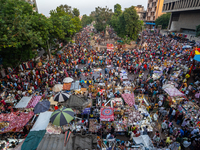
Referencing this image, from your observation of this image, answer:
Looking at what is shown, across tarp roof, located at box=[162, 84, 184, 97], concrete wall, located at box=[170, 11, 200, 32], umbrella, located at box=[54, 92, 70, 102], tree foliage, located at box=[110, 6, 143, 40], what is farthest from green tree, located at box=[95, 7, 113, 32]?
umbrella, located at box=[54, 92, 70, 102]

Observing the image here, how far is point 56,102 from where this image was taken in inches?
418

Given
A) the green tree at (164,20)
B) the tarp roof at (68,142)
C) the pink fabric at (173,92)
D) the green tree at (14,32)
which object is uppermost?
the green tree at (164,20)

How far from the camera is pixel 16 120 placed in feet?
28.0

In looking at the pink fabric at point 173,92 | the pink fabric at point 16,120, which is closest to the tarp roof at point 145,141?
the pink fabric at point 173,92

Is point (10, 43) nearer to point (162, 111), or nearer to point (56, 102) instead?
point (56, 102)

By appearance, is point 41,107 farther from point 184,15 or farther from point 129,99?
point 184,15

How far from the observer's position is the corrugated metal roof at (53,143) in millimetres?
6254

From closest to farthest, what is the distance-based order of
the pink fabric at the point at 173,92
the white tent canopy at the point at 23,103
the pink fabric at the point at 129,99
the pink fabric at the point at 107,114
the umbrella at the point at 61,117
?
1. the umbrella at the point at 61,117
2. the pink fabric at the point at 107,114
3. the white tent canopy at the point at 23,103
4. the pink fabric at the point at 129,99
5. the pink fabric at the point at 173,92

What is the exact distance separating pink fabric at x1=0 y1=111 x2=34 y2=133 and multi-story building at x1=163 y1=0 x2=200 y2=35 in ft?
140

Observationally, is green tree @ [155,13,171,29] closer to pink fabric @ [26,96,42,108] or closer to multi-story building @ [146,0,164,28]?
multi-story building @ [146,0,164,28]

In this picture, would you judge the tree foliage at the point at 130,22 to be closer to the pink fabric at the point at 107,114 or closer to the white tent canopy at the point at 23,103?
the pink fabric at the point at 107,114

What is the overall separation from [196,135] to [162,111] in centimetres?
259

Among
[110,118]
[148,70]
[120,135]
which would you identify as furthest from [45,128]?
[148,70]

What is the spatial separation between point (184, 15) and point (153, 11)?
25690mm
